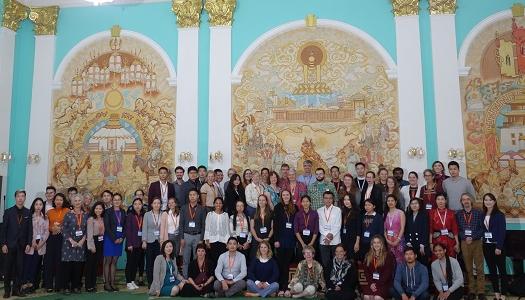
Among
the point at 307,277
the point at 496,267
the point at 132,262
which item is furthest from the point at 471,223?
the point at 132,262

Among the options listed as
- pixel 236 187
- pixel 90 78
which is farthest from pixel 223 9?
pixel 236 187

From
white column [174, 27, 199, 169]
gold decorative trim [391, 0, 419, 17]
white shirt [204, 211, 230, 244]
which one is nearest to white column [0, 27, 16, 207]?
white column [174, 27, 199, 169]

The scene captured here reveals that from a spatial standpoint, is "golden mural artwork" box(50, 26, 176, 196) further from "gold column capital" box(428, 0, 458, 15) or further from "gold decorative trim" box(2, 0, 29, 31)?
"gold column capital" box(428, 0, 458, 15)

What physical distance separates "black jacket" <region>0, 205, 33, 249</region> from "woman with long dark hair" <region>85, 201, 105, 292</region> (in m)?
0.90

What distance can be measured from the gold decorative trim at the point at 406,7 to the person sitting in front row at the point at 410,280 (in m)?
5.62

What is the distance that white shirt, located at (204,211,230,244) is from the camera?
789 centimetres

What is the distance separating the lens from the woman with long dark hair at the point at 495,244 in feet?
23.1

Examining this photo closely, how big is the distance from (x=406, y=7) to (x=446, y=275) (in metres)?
6.00

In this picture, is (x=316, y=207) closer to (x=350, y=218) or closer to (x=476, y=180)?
(x=350, y=218)

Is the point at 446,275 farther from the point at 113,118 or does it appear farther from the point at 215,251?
the point at 113,118

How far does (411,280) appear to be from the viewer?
6.69m

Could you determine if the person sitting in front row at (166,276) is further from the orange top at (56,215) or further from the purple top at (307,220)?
the purple top at (307,220)

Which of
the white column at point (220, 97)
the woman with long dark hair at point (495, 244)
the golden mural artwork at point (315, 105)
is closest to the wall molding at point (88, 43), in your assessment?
the white column at point (220, 97)

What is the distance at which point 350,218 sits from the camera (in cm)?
758
